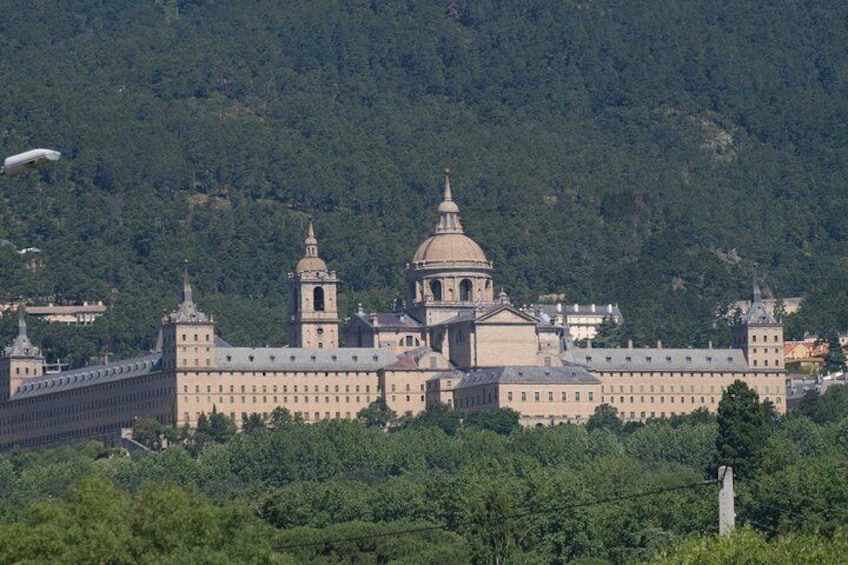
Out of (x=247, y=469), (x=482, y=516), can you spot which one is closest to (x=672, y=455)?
(x=247, y=469)

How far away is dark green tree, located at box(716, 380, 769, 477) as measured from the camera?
436 ft

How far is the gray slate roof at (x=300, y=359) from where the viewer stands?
182 m

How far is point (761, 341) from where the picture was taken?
7505 inches

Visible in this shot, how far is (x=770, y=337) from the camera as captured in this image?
191000 mm

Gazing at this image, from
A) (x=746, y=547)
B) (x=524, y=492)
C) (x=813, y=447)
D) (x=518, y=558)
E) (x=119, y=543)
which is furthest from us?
(x=813, y=447)

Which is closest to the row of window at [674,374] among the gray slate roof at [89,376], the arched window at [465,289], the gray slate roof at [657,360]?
the gray slate roof at [657,360]

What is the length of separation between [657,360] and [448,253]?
552 inches

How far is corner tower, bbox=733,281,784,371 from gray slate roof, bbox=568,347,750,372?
754 mm

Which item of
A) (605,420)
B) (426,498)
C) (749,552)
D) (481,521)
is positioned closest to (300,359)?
(605,420)

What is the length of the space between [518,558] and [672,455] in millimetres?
59222

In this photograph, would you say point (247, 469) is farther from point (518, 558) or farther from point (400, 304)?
point (518, 558)

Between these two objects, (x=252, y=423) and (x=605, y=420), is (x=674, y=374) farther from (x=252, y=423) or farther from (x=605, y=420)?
(x=252, y=423)

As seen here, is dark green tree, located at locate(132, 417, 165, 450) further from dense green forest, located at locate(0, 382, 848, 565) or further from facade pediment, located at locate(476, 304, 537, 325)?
facade pediment, located at locate(476, 304, 537, 325)

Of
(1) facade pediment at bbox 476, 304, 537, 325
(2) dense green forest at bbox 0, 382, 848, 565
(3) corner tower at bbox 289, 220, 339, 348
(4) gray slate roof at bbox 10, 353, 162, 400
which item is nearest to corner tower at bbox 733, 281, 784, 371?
(2) dense green forest at bbox 0, 382, 848, 565
